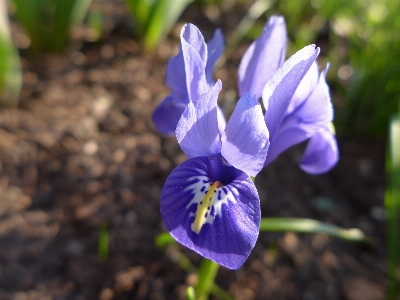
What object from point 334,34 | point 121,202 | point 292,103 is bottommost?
point 121,202

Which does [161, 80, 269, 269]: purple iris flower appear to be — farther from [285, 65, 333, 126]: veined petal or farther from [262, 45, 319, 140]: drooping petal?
[285, 65, 333, 126]: veined petal

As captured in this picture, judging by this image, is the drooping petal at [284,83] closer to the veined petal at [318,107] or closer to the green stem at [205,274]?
the veined petal at [318,107]

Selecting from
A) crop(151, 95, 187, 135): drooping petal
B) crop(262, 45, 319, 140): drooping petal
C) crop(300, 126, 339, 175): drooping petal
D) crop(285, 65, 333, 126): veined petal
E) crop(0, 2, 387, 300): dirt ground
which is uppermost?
crop(262, 45, 319, 140): drooping petal

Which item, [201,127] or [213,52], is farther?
[213,52]

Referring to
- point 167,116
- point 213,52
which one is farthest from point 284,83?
point 167,116

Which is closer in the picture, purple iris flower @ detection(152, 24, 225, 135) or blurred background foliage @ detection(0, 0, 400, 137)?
purple iris flower @ detection(152, 24, 225, 135)

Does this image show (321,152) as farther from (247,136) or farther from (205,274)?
(205,274)

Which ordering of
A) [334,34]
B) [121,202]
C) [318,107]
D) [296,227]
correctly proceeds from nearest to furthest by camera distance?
[318,107]
[296,227]
[121,202]
[334,34]

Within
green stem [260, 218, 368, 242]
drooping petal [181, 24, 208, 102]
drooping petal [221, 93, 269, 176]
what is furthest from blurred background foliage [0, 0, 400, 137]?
drooping petal [221, 93, 269, 176]
